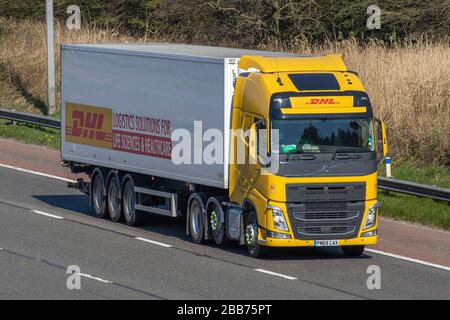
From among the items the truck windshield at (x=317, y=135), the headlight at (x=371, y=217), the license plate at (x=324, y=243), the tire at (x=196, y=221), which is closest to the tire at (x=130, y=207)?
the tire at (x=196, y=221)

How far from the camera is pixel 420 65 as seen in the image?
29.6 m

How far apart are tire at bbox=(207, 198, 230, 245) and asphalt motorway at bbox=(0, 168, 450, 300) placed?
20 cm

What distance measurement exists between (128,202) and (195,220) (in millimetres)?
2425

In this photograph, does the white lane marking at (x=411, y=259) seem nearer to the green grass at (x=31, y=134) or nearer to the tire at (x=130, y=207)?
the tire at (x=130, y=207)

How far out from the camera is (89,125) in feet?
76.5

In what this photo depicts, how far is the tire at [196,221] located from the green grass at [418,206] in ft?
14.8

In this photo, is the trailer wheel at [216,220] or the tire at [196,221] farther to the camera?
the tire at [196,221]

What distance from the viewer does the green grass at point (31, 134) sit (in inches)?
1312

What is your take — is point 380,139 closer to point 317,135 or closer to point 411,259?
point 317,135

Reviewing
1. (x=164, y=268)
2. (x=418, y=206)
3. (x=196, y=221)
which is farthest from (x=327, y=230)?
(x=418, y=206)

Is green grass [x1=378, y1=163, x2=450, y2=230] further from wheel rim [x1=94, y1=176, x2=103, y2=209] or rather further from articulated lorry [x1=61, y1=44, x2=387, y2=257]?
wheel rim [x1=94, y1=176, x2=103, y2=209]

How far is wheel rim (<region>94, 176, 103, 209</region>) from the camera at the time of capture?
23297 millimetres

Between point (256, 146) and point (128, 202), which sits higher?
point (256, 146)
